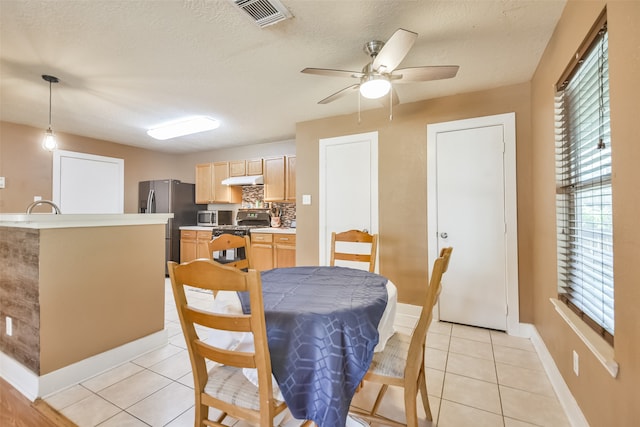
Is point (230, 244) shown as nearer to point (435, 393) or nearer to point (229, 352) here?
point (229, 352)

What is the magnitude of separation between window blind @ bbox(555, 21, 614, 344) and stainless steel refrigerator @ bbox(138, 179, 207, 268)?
519 cm

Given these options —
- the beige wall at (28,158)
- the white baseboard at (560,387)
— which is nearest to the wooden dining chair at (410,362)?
the white baseboard at (560,387)

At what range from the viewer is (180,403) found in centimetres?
177

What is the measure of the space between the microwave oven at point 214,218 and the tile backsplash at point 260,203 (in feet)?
1.29

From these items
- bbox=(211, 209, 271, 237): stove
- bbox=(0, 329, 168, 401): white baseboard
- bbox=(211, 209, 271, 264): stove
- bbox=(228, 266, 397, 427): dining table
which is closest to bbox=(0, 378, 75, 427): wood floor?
bbox=(0, 329, 168, 401): white baseboard

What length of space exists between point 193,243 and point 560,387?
5.05 meters

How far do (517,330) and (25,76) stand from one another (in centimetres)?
512

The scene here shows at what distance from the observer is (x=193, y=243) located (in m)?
5.11

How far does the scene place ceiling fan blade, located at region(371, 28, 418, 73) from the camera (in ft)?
5.03

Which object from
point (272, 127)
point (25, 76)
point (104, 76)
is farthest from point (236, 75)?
point (25, 76)

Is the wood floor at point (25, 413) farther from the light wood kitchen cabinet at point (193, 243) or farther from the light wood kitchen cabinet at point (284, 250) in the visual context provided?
the light wood kitchen cabinet at point (193, 243)

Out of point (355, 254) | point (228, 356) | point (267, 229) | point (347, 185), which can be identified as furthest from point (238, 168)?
point (228, 356)

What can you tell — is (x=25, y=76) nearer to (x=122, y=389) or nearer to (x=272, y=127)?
(x=272, y=127)

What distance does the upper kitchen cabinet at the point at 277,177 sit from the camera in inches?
179
